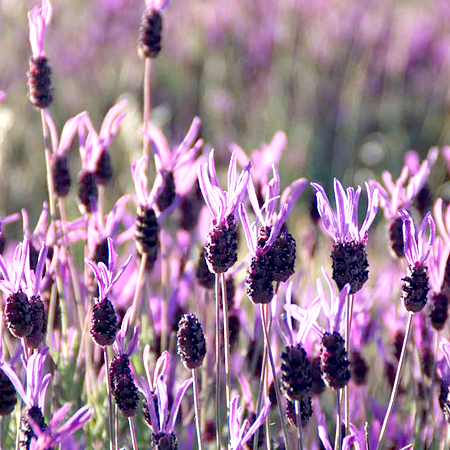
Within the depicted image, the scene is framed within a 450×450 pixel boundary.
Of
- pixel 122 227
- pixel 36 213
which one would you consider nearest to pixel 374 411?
pixel 122 227

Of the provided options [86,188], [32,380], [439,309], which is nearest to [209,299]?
[86,188]

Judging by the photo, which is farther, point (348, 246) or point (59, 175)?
point (59, 175)

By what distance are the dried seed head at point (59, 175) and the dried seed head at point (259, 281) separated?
41cm

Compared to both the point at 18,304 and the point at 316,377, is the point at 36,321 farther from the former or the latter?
the point at 316,377

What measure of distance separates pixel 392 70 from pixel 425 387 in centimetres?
284

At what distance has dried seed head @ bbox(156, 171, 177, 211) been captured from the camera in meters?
0.93

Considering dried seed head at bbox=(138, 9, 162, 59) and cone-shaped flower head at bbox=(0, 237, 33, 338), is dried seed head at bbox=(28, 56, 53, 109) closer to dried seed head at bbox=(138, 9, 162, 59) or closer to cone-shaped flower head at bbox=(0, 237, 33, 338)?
dried seed head at bbox=(138, 9, 162, 59)

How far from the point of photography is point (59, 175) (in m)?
1.00

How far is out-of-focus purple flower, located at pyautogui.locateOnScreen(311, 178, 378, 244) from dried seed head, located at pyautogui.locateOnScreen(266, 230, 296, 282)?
0.04 m

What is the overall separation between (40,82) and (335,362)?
53 cm

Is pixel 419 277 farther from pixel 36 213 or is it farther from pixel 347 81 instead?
pixel 347 81

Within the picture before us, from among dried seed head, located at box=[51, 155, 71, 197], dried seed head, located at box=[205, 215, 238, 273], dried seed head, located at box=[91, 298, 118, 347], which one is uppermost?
dried seed head, located at box=[51, 155, 71, 197]

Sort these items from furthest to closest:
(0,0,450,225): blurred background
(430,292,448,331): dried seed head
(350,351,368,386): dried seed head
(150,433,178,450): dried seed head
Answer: (0,0,450,225): blurred background < (350,351,368,386): dried seed head < (430,292,448,331): dried seed head < (150,433,178,450): dried seed head

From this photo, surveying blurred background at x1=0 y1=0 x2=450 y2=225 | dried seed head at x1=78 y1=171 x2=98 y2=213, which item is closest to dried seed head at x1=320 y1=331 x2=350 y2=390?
dried seed head at x1=78 y1=171 x2=98 y2=213
